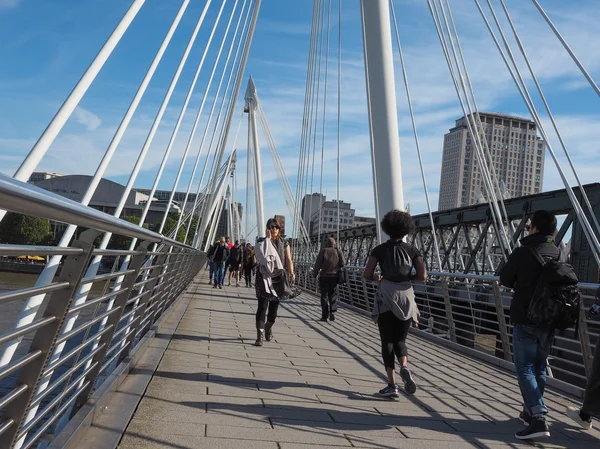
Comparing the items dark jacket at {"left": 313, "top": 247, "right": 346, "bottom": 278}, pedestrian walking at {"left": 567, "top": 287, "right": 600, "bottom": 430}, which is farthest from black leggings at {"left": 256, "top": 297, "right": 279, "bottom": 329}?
dark jacket at {"left": 313, "top": 247, "right": 346, "bottom": 278}

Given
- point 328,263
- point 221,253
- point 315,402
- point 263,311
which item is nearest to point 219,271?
point 221,253

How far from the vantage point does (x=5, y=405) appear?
2416mm

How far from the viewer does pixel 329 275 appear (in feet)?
44.3

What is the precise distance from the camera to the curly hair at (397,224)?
6.27 m

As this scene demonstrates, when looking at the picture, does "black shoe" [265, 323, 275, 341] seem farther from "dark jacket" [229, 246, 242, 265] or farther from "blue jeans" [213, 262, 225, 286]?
"dark jacket" [229, 246, 242, 265]

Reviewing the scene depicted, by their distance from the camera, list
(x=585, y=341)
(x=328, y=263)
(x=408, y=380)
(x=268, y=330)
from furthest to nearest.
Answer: (x=328, y=263) → (x=268, y=330) → (x=585, y=341) → (x=408, y=380)

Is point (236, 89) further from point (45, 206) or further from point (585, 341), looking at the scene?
point (45, 206)

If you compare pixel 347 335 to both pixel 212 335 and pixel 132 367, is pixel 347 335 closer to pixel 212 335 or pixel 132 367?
pixel 212 335

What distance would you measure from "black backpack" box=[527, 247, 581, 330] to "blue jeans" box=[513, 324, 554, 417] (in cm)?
12

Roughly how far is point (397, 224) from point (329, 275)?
23.9ft

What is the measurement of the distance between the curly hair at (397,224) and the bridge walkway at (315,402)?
52.0 inches

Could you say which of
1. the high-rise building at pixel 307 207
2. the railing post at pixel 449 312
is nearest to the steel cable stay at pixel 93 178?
the railing post at pixel 449 312

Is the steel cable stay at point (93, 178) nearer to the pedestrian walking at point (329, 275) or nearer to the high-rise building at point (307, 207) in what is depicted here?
the pedestrian walking at point (329, 275)

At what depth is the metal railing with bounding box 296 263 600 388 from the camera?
22.5ft
